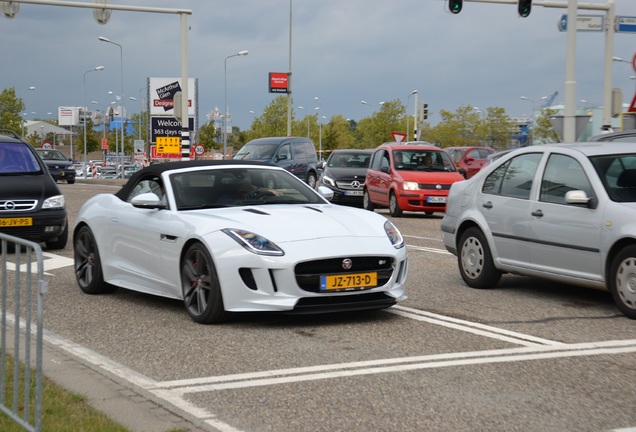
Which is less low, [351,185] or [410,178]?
[410,178]

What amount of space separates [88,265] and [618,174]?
17.3 ft

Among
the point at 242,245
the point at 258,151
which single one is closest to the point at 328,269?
the point at 242,245

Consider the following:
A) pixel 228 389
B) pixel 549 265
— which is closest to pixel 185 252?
pixel 228 389

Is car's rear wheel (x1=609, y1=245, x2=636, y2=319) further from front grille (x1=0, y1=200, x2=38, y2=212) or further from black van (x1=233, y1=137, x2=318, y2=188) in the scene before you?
black van (x1=233, y1=137, x2=318, y2=188)

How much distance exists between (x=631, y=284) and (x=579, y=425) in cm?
357

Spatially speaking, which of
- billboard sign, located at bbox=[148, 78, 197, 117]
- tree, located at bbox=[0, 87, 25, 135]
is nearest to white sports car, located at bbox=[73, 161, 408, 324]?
billboard sign, located at bbox=[148, 78, 197, 117]

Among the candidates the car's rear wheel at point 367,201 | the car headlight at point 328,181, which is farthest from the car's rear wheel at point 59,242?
the car headlight at point 328,181

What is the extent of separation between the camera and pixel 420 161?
23375mm

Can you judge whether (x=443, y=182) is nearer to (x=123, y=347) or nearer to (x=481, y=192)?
(x=481, y=192)

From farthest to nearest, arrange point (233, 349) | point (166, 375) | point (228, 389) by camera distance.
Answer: point (233, 349)
point (166, 375)
point (228, 389)

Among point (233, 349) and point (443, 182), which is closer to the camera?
point (233, 349)

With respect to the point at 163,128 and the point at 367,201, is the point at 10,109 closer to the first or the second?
the point at 163,128

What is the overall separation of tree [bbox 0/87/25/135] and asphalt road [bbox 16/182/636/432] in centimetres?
9035

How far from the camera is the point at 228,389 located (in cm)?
577
